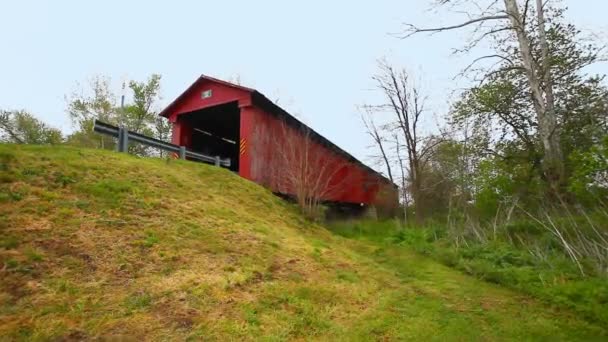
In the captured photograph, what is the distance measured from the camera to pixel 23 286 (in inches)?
124

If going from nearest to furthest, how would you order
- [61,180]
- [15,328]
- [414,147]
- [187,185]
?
[15,328] → [61,180] → [187,185] → [414,147]

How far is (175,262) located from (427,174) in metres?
12.1

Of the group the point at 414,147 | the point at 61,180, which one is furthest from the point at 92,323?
the point at 414,147

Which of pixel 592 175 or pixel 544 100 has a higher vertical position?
pixel 544 100

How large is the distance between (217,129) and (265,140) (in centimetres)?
513

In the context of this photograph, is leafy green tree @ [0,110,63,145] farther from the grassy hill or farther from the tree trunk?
the tree trunk

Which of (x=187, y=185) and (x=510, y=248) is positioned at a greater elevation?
(x=187, y=185)

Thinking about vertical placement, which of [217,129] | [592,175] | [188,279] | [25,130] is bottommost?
[188,279]

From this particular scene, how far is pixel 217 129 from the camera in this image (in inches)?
618

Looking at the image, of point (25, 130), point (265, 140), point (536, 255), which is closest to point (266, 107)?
point (265, 140)

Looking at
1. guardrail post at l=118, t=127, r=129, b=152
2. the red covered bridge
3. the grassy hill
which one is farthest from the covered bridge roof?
the grassy hill

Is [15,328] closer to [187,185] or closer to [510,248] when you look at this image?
[187,185]

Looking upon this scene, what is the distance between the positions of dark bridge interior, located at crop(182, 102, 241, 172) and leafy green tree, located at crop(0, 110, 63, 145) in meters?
14.6

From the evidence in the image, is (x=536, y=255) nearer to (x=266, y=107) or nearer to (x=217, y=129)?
(x=266, y=107)
